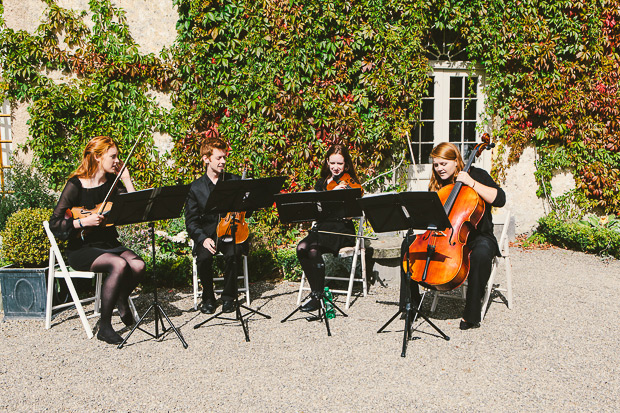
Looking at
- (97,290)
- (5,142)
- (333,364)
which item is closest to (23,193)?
Answer: (5,142)

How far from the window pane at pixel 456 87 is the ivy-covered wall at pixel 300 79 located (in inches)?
→ 18.6

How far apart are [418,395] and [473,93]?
5.82 metres

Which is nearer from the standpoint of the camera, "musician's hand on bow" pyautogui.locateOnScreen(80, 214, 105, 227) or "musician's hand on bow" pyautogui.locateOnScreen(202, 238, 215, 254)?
"musician's hand on bow" pyautogui.locateOnScreen(80, 214, 105, 227)

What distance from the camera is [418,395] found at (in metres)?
3.01

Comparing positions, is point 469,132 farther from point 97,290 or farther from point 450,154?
point 97,290

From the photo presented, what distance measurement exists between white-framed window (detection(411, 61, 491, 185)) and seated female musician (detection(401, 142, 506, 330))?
3.51 m

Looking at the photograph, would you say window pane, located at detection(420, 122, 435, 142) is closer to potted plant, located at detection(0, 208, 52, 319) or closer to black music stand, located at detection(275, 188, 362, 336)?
black music stand, located at detection(275, 188, 362, 336)

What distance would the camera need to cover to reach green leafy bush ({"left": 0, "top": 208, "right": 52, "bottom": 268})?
15.1ft

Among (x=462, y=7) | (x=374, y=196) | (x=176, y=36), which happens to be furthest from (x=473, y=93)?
(x=374, y=196)

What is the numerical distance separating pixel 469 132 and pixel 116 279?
19.6 ft

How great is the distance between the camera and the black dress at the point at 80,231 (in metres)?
4.03

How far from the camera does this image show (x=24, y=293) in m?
4.50

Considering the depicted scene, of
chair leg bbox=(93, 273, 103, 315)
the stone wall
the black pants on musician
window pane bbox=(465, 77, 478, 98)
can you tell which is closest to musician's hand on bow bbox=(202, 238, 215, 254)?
chair leg bbox=(93, 273, 103, 315)

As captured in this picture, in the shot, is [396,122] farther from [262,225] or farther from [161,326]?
[161,326]
